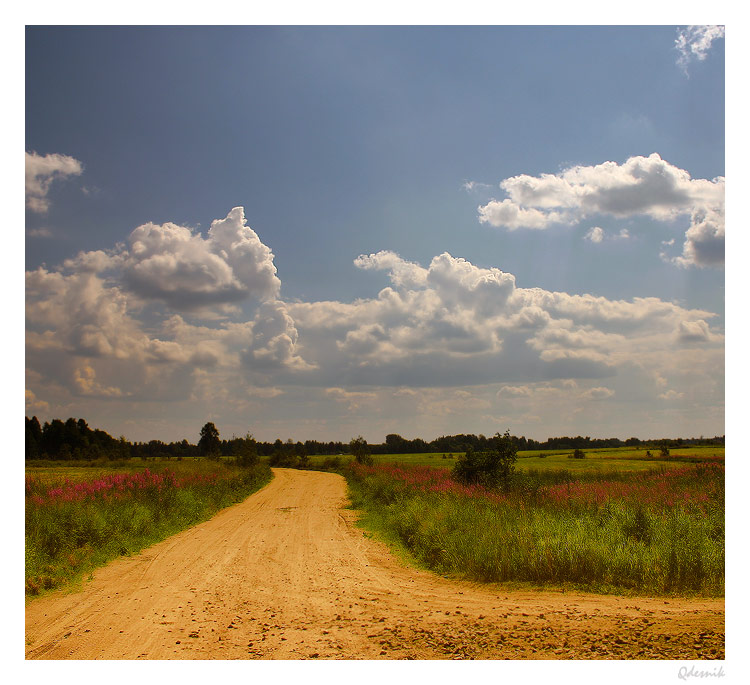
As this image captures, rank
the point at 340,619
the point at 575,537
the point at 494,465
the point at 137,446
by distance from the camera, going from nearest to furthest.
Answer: the point at 340,619 < the point at 575,537 < the point at 494,465 < the point at 137,446

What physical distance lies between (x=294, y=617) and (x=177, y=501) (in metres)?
12.2


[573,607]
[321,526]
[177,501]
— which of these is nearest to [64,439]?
[177,501]

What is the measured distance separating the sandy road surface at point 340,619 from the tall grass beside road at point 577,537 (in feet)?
1.88

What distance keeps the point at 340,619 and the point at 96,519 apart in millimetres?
8351

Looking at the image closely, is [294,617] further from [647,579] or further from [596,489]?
[596,489]

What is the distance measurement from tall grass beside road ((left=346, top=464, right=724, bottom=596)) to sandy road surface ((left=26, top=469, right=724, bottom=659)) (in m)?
0.57

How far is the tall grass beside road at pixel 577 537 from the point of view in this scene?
8.05 metres

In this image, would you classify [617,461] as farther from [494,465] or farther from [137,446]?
[137,446]

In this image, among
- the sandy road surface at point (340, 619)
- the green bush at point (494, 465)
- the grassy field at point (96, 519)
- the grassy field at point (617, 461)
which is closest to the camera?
the sandy road surface at point (340, 619)

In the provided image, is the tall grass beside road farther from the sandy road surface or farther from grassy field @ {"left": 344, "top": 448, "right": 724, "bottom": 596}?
the sandy road surface

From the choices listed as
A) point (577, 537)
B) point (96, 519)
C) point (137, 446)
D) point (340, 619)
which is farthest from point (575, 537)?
point (137, 446)

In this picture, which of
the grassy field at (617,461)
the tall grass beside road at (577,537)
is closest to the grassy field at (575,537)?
the tall grass beside road at (577,537)

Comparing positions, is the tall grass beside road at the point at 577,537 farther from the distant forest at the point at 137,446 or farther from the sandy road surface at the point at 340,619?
the distant forest at the point at 137,446

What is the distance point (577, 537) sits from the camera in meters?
Answer: 9.06
